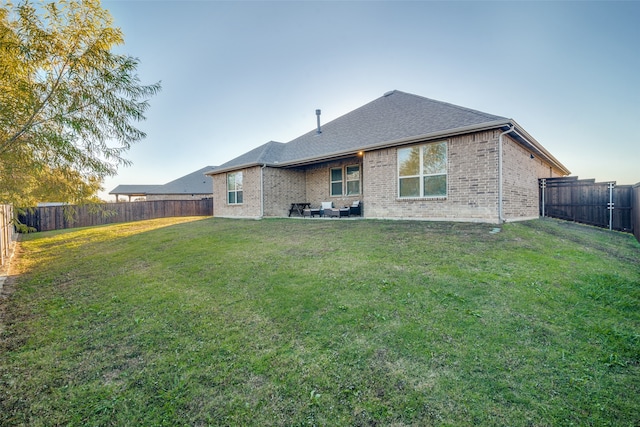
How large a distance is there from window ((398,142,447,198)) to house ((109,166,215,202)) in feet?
85.0

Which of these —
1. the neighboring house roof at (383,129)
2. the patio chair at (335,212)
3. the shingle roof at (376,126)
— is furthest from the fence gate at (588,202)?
the patio chair at (335,212)

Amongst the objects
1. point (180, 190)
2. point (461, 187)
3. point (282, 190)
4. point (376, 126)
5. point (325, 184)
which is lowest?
point (461, 187)

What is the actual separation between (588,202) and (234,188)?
16.7m

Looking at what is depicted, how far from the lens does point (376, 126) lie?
12.5 meters

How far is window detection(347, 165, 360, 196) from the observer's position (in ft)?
44.3

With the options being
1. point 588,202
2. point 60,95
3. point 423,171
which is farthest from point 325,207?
point 588,202

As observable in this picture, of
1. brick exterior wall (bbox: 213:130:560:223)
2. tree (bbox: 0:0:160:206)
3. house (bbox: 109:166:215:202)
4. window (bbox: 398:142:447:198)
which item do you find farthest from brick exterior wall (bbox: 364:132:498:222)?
house (bbox: 109:166:215:202)

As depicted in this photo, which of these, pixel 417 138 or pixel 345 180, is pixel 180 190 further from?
pixel 417 138

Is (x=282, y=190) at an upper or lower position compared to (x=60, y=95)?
lower

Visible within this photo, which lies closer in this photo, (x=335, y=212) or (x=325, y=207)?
(x=335, y=212)

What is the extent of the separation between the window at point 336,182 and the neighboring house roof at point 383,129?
139 cm

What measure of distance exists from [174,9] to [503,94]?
1368cm

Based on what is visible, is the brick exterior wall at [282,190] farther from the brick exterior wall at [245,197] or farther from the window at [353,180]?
the window at [353,180]

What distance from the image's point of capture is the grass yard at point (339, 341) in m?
2.27
